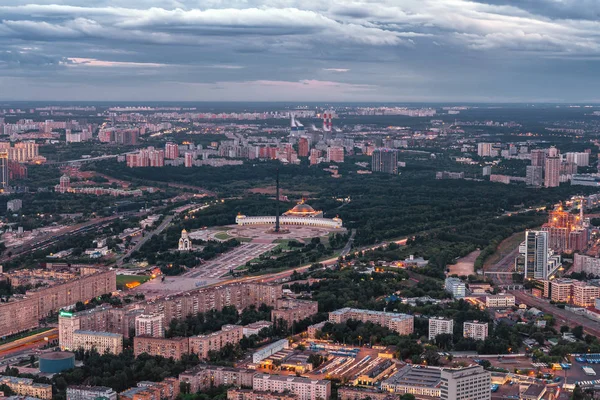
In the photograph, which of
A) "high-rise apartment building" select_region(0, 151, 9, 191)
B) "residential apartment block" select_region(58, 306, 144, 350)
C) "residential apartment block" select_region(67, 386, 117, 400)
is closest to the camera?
"residential apartment block" select_region(67, 386, 117, 400)

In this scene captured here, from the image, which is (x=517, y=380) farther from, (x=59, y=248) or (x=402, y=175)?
(x=402, y=175)

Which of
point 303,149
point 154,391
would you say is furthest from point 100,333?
point 303,149

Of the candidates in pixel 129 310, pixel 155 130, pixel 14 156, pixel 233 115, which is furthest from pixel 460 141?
pixel 129 310

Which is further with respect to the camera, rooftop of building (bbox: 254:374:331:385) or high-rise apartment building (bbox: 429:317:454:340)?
high-rise apartment building (bbox: 429:317:454:340)

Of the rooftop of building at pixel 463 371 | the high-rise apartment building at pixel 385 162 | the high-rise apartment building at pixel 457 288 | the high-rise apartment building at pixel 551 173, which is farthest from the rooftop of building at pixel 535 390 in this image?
the high-rise apartment building at pixel 385 162

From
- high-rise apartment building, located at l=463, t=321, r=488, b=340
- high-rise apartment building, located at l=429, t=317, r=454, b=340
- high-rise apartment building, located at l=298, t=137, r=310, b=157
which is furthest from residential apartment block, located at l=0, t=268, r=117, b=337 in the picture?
high-rise apartment building, located at l=298, t=137, r=310, b=157

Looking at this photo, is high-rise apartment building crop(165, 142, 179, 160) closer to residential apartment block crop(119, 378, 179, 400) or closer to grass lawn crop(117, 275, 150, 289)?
grass lawn crop(117, 275, 150, 289)

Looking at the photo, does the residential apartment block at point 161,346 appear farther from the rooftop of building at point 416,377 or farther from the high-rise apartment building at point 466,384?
the high-rise apartment building at point 466,384
